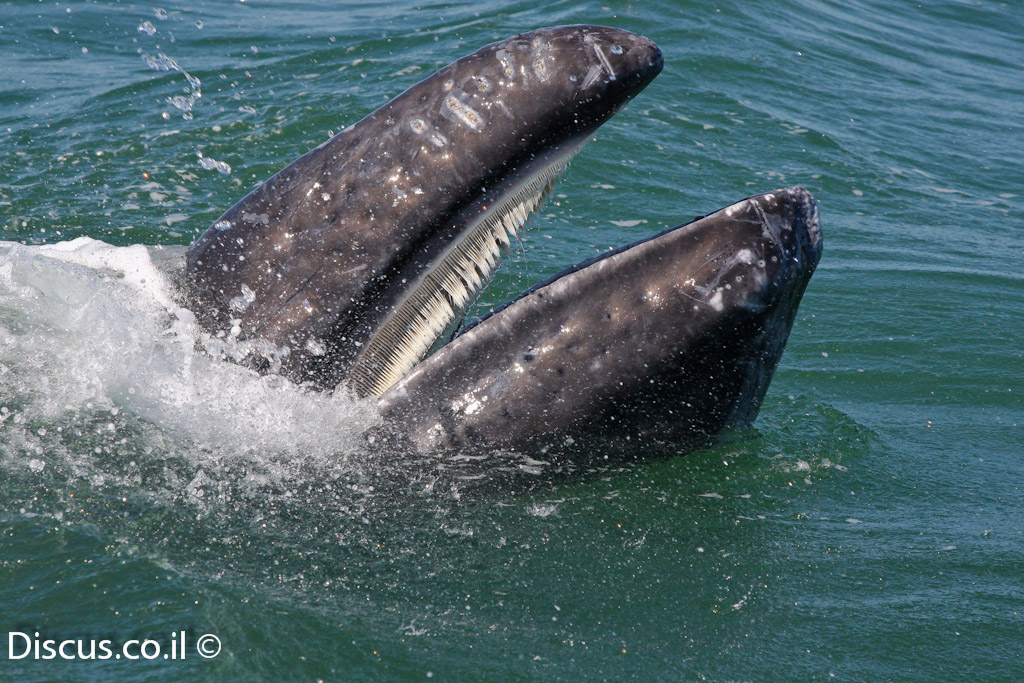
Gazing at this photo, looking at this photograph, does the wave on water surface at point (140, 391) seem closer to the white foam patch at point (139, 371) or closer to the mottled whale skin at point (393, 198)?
the white foam patch at point (139, 371)

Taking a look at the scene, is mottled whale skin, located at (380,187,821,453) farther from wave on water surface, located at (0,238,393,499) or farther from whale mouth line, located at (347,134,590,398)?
wave on water surface, located at (0,238,393,499)

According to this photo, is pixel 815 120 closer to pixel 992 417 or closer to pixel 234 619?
pixel 992 417

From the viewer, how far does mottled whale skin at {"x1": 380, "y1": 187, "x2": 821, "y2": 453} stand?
4.10 meters

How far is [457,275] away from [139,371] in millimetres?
1628

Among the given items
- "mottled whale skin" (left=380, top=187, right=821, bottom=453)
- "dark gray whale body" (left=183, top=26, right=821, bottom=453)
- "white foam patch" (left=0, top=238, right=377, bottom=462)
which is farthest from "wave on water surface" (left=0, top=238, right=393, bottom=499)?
"mottled whale skin" (left=380, top=187, right=821, bottom=453)

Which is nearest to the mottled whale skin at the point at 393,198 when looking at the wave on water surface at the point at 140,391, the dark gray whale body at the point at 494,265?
the dark gray whale body at the point at 494,265

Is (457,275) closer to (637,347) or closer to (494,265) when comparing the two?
(494,265)

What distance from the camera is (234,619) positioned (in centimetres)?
380

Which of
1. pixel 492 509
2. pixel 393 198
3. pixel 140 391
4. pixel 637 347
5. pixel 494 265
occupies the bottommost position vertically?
pixel 492 509

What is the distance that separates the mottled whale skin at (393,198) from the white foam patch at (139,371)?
166 mm

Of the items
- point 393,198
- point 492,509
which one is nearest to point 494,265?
point 393,198

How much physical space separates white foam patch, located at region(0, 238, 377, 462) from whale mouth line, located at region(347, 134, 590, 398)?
8.3 inches

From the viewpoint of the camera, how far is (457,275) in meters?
4.69

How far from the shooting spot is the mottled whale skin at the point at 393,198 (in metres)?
4.31
